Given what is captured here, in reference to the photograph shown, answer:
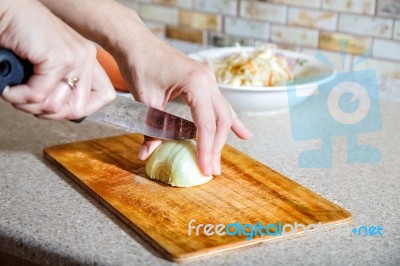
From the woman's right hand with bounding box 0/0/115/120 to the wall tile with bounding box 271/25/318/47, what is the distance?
0.98 meters

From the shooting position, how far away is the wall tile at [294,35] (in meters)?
1.88

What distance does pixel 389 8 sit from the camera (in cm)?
172

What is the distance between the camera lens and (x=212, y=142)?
1236 mm

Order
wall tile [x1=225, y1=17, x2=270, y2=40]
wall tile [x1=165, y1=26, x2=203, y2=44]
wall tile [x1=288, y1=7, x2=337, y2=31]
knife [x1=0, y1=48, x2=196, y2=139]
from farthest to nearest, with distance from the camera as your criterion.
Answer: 1. wall tile [x1=165, y1=26, x2=203, y2=44]
2. wall tile [x1=225, y1=17, x2=270, y2=40]
3. wall tile [x1=288, y1=7, x2=337, y2=31]
4. knife [x1=0, y1=48, x2=196, y2=139]

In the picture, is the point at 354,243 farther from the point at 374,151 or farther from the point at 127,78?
the point at 127,78

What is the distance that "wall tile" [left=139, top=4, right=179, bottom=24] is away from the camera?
214 cm

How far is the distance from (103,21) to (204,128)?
1.01ft

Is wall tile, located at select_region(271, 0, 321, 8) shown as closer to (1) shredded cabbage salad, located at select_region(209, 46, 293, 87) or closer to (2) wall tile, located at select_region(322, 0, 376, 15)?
(2) wall tile, located at select_region(322, 0, 376, 15)

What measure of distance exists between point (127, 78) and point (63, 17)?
0.64 feet

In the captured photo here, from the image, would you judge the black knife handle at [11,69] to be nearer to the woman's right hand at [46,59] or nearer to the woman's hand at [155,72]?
the woman's right hand at [46,59]

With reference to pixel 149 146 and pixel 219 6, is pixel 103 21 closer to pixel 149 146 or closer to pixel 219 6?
pixel 149 146

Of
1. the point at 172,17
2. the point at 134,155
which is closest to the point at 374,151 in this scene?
the point at 134,155

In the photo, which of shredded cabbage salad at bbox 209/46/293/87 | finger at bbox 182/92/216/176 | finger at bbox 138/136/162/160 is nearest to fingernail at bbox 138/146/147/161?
finger at bbox 138/136/162/160

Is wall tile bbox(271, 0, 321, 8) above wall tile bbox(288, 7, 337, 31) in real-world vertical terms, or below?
above
